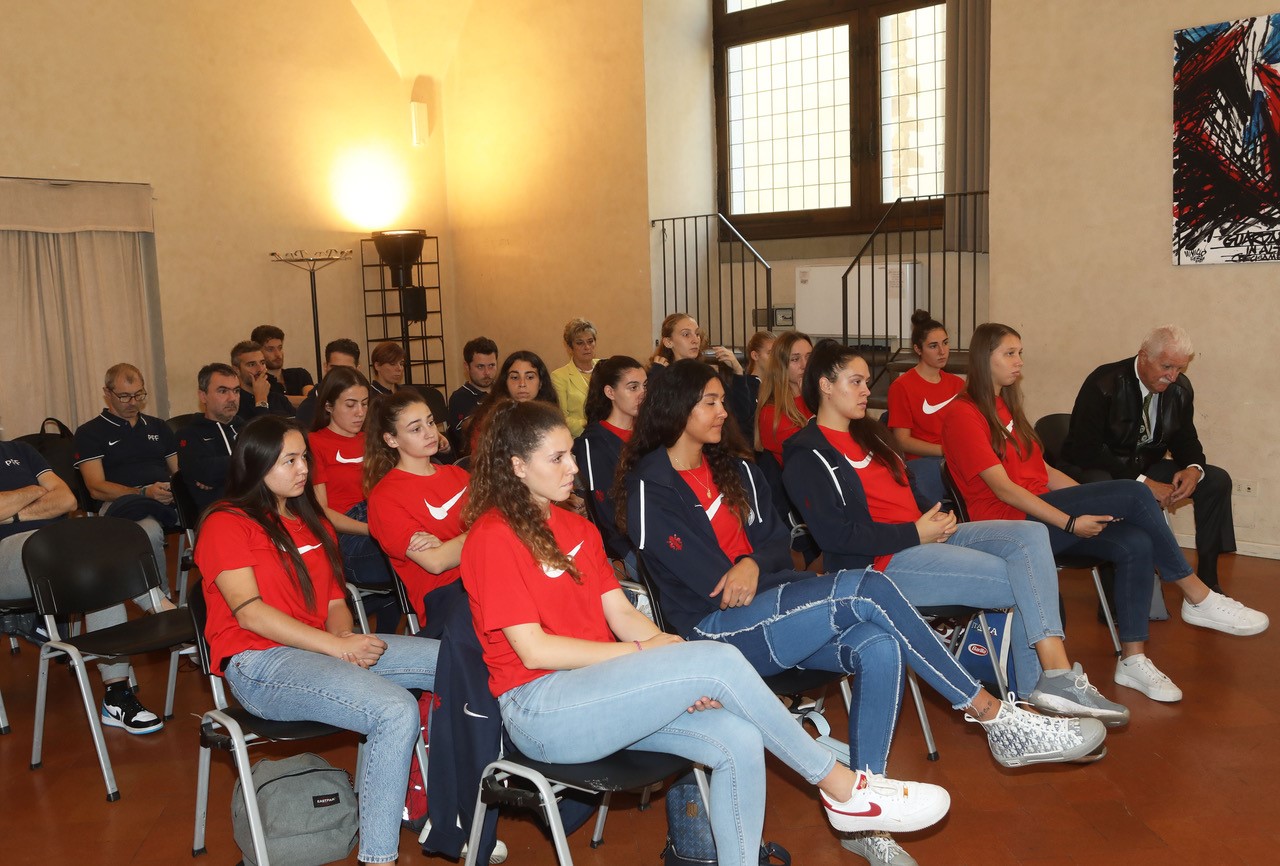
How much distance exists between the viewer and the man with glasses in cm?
493

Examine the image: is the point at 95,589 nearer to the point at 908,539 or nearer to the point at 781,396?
the point at 908,539

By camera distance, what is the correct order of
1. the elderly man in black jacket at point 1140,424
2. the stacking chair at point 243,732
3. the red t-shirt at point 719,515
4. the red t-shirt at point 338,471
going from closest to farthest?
the stacking chair at point 243,732
the red t-shirt at point 719,515
the red t-shirt at point 338,471
the elderly man in black jacket at point 1140,424

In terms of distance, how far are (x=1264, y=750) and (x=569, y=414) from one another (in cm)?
370

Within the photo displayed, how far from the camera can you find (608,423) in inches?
161

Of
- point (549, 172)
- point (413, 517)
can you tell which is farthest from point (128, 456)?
point (549, 172)

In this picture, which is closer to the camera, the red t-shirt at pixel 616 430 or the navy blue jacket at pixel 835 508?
the navy blue jacket at pixel 835 508

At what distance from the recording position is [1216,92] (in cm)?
540

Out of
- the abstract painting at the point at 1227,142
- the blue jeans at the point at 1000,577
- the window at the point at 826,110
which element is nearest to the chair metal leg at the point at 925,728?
the blue jeans at the point at 1000,577

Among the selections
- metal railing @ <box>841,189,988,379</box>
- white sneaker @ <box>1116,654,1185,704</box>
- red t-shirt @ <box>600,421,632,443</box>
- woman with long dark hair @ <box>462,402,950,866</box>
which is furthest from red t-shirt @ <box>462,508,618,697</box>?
metal railing @ <box>841,189,988,379</box>

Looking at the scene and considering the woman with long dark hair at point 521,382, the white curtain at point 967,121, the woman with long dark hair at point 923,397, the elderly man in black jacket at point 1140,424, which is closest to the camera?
the elderly man in black jacket at point 1140,424

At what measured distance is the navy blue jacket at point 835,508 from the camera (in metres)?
3.15

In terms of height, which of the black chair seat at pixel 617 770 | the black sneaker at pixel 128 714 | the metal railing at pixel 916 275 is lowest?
the black sneaker at pixel 128 714

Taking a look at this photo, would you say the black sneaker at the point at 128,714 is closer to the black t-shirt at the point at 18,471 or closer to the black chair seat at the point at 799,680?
the black t-shirt at the point at 18,471

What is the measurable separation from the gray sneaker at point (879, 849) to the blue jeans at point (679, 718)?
0.51m
